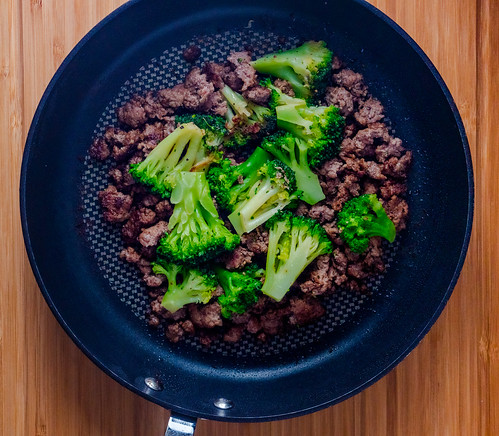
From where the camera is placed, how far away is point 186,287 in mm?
2062

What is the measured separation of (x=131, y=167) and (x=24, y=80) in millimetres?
500

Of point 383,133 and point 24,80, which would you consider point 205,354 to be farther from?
point 24,80

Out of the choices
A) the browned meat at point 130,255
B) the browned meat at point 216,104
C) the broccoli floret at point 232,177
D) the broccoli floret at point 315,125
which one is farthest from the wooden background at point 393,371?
the broccoli floret at point 232,177

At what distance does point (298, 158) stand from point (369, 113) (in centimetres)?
33

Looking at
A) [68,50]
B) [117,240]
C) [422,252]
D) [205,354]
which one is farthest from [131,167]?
[422,252]

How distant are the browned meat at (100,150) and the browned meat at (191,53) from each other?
0.43 meters

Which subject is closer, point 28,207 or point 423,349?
point 28,207

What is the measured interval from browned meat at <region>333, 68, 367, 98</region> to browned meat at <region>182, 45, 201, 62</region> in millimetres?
513

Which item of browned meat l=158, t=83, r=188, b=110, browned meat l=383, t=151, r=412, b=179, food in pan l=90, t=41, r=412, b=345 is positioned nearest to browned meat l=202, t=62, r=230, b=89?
food in pan l=90, t=41, r=412, b=345

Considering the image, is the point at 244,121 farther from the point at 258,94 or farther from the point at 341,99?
the point at 341,99

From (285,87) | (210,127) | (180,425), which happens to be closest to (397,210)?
(285,87)

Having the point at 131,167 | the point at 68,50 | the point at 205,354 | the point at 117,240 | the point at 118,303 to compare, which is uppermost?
the point at 68,50

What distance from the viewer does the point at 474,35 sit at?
213 cm

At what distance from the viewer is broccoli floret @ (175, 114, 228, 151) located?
2.07m
